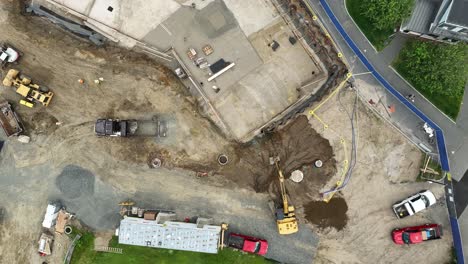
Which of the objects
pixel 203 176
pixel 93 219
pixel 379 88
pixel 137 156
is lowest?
pixel 93 219

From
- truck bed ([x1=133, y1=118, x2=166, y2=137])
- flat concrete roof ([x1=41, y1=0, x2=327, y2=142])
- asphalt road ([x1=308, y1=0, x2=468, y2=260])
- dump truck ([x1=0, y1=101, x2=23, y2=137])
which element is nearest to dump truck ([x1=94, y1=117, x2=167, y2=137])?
truck bed ([x1=133, y1=118, x2=166, y2=137])

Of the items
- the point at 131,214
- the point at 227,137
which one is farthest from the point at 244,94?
the point at 131,214

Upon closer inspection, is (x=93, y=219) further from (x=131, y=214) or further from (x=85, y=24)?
(x=85, y=24)

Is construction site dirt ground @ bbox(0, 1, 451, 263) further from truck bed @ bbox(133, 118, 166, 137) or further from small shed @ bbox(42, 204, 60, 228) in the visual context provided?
small shed @ bbox(42, 204, 60, 228)

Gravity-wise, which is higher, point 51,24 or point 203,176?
point 51,24

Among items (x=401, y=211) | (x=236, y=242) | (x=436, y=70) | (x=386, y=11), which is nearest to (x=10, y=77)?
(x=236, y=242)

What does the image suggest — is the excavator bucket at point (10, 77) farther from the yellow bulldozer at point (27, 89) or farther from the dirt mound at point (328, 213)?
the dirt mound at point (328, 213)
